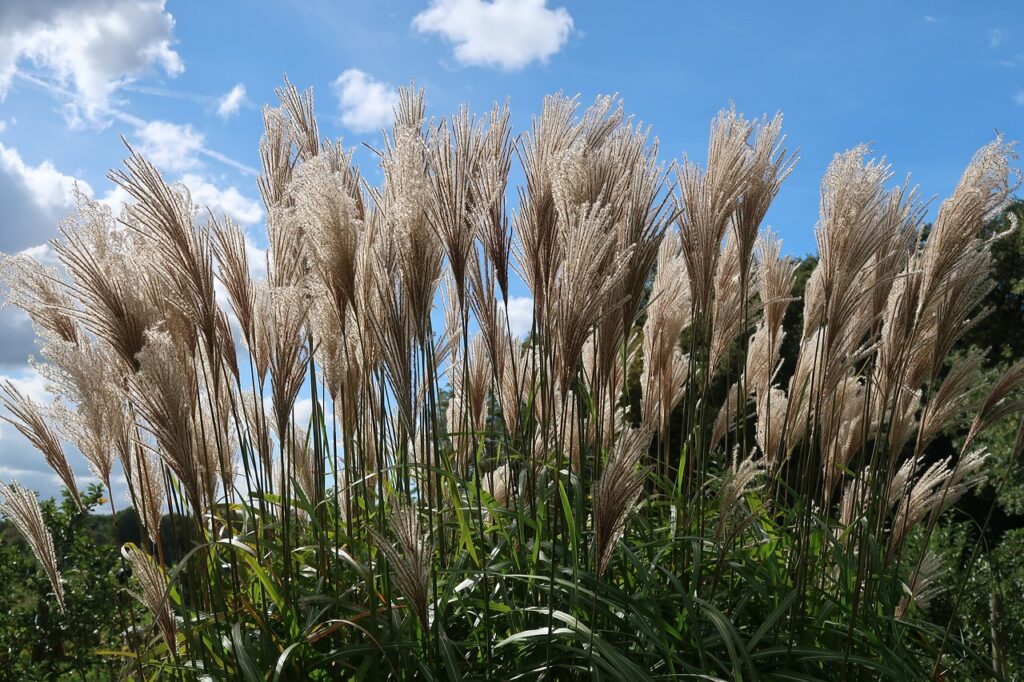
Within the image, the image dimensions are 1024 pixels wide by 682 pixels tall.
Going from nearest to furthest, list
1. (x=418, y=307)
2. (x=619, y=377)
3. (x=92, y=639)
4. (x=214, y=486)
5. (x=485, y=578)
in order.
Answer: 1. (x=485, y=578)
2. (x=418, y=307)
3. (x=214, y=486)
4. (x=619, y=377)
5. (x=92, y=639)

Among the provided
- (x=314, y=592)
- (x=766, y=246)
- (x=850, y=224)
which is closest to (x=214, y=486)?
(x=314, y=592)

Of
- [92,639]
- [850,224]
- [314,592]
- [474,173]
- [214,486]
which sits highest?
[474,173]

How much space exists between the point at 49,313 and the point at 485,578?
192cm

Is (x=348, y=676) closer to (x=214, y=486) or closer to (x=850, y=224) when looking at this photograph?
(x=214, y=486)

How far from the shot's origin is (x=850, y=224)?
272 centimetres

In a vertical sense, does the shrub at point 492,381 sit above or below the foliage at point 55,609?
above

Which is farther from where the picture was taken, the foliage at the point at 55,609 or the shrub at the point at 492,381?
the foliage at the point at 55,609

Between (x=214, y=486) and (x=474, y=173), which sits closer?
(x=474, y=173)

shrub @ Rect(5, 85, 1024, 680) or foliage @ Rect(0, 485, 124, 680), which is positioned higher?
shrub @ Rect(5, 85, 1024, 680)

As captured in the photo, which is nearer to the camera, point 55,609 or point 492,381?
point 492,381

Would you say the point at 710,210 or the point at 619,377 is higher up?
the point at 710,210

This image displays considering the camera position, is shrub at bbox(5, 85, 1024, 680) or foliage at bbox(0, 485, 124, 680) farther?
foliage at bbox(0, 485, 124, 680)

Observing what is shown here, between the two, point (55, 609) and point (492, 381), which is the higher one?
point (492, 381)

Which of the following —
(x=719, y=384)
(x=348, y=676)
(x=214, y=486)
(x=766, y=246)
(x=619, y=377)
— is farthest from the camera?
(x=719, y=384)
